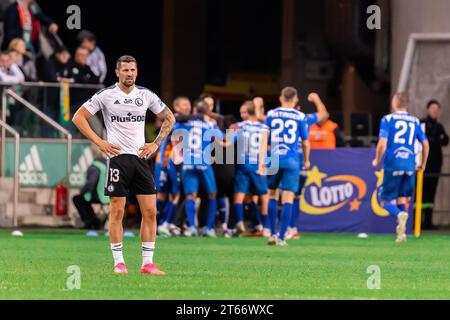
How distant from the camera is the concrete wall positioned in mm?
28359

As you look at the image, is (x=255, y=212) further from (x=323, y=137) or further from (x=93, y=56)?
(x=93, y=56)

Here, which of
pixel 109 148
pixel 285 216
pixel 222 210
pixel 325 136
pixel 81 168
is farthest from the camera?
pixel 81 168

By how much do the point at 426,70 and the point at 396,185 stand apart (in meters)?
5.71

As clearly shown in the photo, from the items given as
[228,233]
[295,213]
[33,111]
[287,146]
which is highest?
[33,111]

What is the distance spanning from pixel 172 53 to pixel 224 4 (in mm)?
3696

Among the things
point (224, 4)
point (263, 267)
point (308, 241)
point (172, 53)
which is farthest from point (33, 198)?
point (224, 4)

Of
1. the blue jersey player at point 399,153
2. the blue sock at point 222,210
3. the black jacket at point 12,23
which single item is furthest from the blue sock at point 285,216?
the black jacket at point 12,23

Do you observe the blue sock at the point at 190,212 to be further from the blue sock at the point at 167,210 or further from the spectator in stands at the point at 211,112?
the spectator in stands at the point at 211,112

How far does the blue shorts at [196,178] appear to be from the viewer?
78.9 feet

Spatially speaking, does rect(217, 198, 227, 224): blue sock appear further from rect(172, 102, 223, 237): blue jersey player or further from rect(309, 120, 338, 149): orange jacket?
rect(309, 120, 338, 149): orange jacket

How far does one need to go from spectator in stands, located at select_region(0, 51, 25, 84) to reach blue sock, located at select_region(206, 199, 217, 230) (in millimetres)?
4407

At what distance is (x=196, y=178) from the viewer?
24156mm

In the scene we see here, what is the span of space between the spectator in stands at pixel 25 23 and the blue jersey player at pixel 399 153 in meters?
7.93

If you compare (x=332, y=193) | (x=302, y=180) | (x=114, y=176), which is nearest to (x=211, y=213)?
(x=302, y=180)
